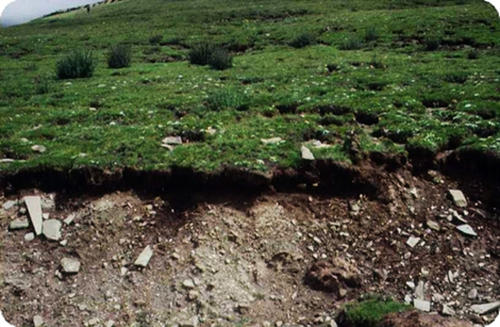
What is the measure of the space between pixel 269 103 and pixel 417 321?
27.5ft

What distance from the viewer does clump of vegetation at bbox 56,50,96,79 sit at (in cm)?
1838

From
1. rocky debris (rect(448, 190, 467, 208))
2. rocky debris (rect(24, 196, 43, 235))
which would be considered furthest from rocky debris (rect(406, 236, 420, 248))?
rocky debris (rect(24, 196, 43, 235))

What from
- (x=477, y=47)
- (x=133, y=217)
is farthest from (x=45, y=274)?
(x=477, y=47)

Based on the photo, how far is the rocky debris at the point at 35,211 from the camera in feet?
25.5

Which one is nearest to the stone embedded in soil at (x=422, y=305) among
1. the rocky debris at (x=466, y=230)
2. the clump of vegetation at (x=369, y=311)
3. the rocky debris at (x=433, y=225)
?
the clump of vegetation at (x=369, y=311)

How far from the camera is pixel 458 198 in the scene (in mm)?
8617

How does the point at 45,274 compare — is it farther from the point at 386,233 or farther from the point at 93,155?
the point at 386,233

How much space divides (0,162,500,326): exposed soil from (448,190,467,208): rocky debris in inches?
5.4

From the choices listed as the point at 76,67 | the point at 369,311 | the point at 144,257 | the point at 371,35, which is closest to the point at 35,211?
the point at 144,257

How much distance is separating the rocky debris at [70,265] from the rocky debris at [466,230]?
725 cm

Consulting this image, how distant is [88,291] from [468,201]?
769 centimetres

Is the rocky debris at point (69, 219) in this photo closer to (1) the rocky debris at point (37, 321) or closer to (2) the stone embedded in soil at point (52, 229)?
(2) the stone embedded in soil at point (52, 229)

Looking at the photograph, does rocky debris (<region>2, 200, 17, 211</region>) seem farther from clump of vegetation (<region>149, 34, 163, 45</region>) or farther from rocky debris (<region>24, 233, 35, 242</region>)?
clump of vegetation (<region>149, 34, 163, 45</region>)

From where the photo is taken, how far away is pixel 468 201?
863 cm
